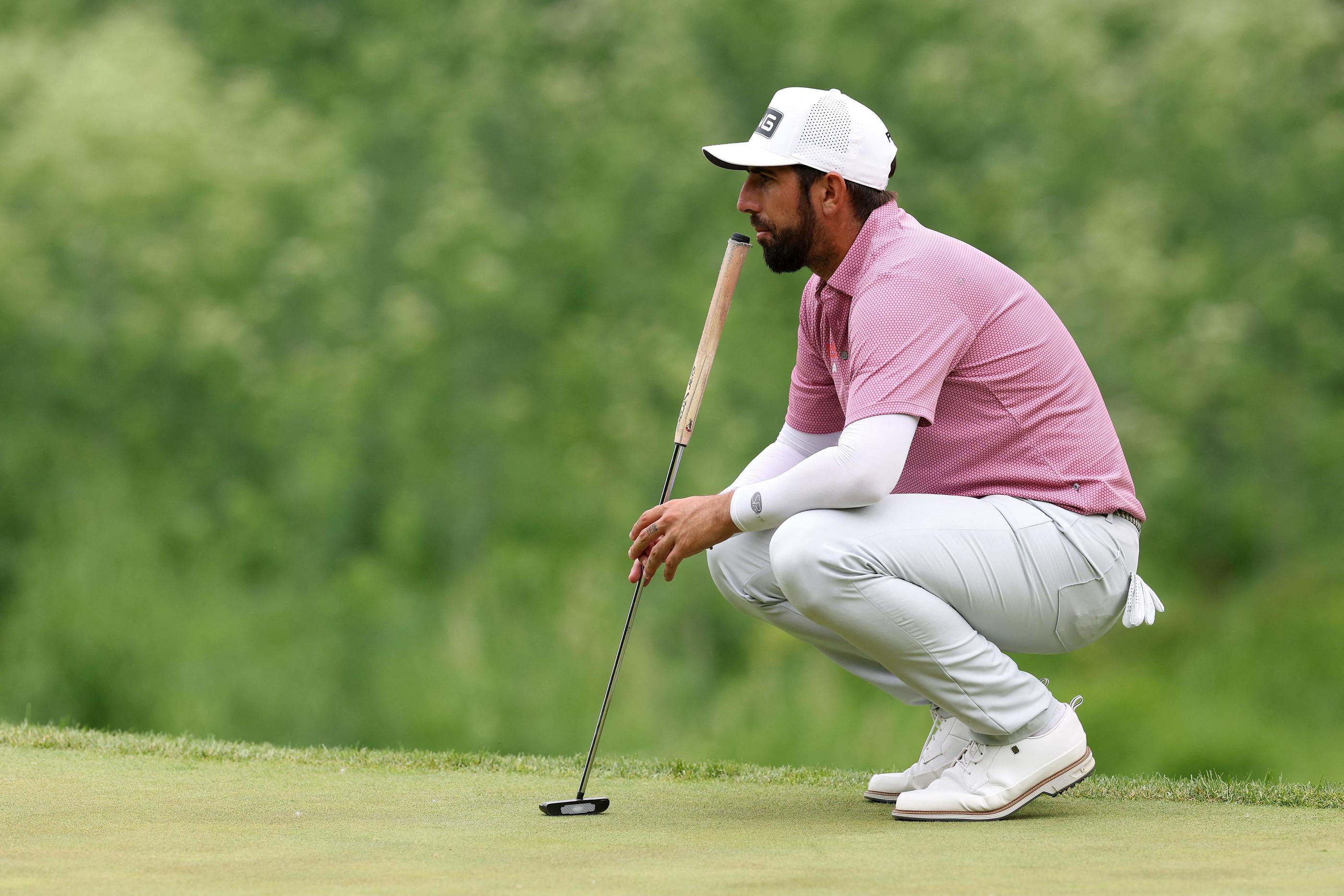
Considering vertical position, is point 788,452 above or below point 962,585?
above

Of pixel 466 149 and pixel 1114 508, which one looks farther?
pixel 466 149

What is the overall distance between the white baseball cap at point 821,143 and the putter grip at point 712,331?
16 cm

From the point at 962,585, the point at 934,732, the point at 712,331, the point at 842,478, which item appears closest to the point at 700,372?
the point at 712,331

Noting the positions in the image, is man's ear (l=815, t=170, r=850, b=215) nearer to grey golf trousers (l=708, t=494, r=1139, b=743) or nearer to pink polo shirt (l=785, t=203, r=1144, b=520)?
pink polo shirt (l=785, t=203, r=1144, b=520)

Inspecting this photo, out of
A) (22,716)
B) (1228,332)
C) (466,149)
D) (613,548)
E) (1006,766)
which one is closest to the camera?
(1006,766)

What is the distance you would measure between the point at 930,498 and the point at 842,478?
0.78 feet

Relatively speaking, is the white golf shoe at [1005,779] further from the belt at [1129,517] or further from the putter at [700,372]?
the putter at [700,372]

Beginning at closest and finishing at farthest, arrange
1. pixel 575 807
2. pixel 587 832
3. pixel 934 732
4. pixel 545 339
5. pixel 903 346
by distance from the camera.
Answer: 1. pixel 587 832
2. pixel 903 346
3. pixel 575 807
4. pixel 934 732
5. pixel 545 339

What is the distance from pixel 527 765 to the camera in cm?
344

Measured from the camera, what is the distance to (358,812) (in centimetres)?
270

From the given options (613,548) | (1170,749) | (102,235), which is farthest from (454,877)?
(102,235)

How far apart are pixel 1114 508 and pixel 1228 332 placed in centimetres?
1046

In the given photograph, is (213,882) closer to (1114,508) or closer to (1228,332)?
(1114,508)

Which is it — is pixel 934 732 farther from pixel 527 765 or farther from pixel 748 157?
pixel 748 157
